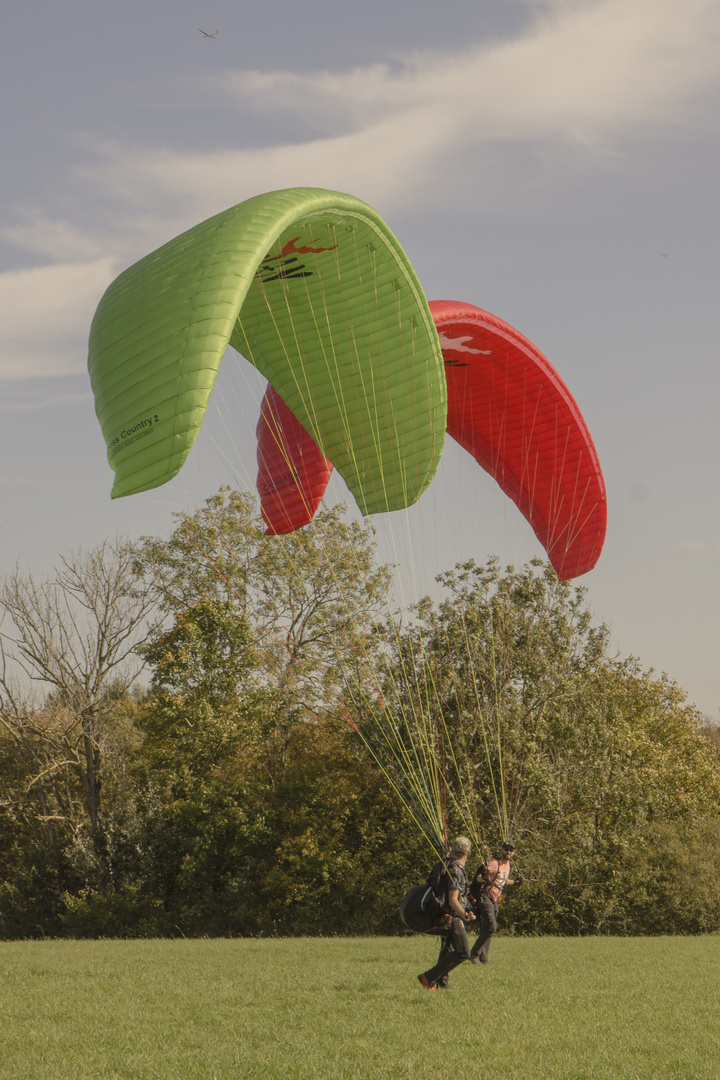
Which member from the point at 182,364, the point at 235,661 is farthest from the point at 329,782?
the point at 182,364

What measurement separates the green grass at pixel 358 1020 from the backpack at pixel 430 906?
0.61 metres

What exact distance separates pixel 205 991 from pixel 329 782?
1672 cm

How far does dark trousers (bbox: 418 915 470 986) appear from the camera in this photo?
760 centimetres

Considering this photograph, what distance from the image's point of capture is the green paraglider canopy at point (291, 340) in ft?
18.4

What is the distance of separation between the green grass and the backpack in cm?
61

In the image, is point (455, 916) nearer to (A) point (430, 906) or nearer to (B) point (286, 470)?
(A) point (430, 906)

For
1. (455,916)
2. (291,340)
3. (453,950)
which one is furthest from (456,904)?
(291,340)

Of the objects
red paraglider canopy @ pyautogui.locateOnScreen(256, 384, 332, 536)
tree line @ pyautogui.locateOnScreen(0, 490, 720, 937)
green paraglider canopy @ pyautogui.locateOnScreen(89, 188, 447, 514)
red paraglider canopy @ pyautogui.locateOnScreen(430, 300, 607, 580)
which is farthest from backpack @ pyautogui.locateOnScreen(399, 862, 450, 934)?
tree line @ pyautogui.locateOnScreen(0, 490, 720, 937)

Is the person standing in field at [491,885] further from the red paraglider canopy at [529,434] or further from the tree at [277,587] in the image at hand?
the tree at [277,587]

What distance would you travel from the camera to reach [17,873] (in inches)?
1030

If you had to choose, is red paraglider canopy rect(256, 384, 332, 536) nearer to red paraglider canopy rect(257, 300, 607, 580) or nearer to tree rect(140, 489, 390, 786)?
red paraglider canopy rect(257, 300, 607, 580)

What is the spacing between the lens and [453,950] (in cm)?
771

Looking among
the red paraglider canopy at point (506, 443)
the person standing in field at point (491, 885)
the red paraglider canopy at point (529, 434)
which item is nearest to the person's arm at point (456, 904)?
the person standing in field at point (491, 885)

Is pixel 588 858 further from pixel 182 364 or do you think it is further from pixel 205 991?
pixel 182 364
